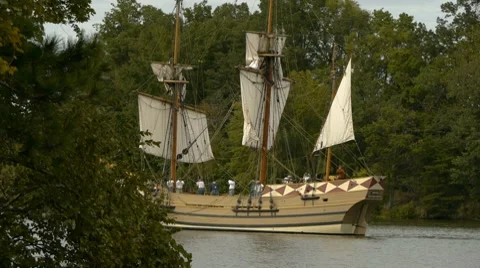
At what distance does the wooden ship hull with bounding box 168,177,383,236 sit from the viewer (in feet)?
196

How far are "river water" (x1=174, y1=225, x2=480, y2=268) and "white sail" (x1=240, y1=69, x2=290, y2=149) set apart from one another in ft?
15.6

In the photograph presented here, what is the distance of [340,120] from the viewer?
62531 mm

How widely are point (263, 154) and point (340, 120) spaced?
13.1 ft

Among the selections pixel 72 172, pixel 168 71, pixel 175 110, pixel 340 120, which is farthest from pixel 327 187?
pixel 72 172

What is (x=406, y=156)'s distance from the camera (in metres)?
80.5

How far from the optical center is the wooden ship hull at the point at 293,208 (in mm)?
59875

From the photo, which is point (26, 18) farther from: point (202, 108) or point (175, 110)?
point (202, 108)

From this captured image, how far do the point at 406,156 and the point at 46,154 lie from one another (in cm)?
6296

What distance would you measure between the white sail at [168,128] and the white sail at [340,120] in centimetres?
773

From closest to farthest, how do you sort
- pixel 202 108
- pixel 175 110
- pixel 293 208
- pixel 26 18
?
pixel 26 18 → pixel 293 208 → pixel 175 110 → pixel 202 108

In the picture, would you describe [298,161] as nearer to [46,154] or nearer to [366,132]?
[366,132]

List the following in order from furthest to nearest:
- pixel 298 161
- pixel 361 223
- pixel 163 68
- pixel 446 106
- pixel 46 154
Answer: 1. pixel 446 106
2. pixel 298 161
3. pixel 163 68
4. pixel 361 223
5. pixel 46 154

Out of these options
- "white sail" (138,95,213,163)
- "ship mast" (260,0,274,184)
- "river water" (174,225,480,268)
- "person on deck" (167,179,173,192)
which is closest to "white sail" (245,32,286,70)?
"ship mast" (260,0,274,184)

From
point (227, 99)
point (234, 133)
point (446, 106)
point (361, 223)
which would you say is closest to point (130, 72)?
point (227, 99)
